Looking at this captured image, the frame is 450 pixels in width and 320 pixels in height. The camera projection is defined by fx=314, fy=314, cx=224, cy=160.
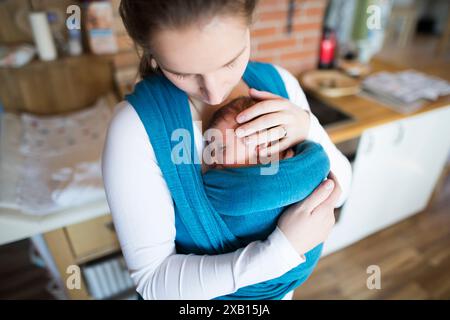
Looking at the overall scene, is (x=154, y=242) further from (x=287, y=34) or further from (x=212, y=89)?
(x=287, y=34)

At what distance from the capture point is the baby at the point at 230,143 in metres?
0.63

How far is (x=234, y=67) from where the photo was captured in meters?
0.55

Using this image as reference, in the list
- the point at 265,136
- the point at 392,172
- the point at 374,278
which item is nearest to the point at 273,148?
the point at 265,136

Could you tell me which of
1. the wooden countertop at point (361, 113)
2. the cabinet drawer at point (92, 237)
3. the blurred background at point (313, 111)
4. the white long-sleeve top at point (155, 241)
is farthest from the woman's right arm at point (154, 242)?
the wooden countertop at point (361, 113)

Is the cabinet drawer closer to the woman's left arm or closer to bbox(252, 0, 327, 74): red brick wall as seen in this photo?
the woman's left arm

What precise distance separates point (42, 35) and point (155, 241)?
1.10 m

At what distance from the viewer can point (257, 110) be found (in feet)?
1.95

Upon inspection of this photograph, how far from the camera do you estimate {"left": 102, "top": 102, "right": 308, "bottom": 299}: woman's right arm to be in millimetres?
562

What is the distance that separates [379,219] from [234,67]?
1.66m

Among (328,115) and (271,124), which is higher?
(271,124)

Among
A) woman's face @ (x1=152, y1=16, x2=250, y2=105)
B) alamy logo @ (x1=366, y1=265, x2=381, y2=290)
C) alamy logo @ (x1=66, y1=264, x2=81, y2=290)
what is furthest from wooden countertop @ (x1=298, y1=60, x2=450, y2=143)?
alamy logo @ (x1=66, y1=264, x2=81, y2=290)

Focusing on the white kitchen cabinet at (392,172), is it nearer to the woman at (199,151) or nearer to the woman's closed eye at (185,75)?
the woman at (199,151)

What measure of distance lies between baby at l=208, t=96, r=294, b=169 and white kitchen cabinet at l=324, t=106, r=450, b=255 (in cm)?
93
